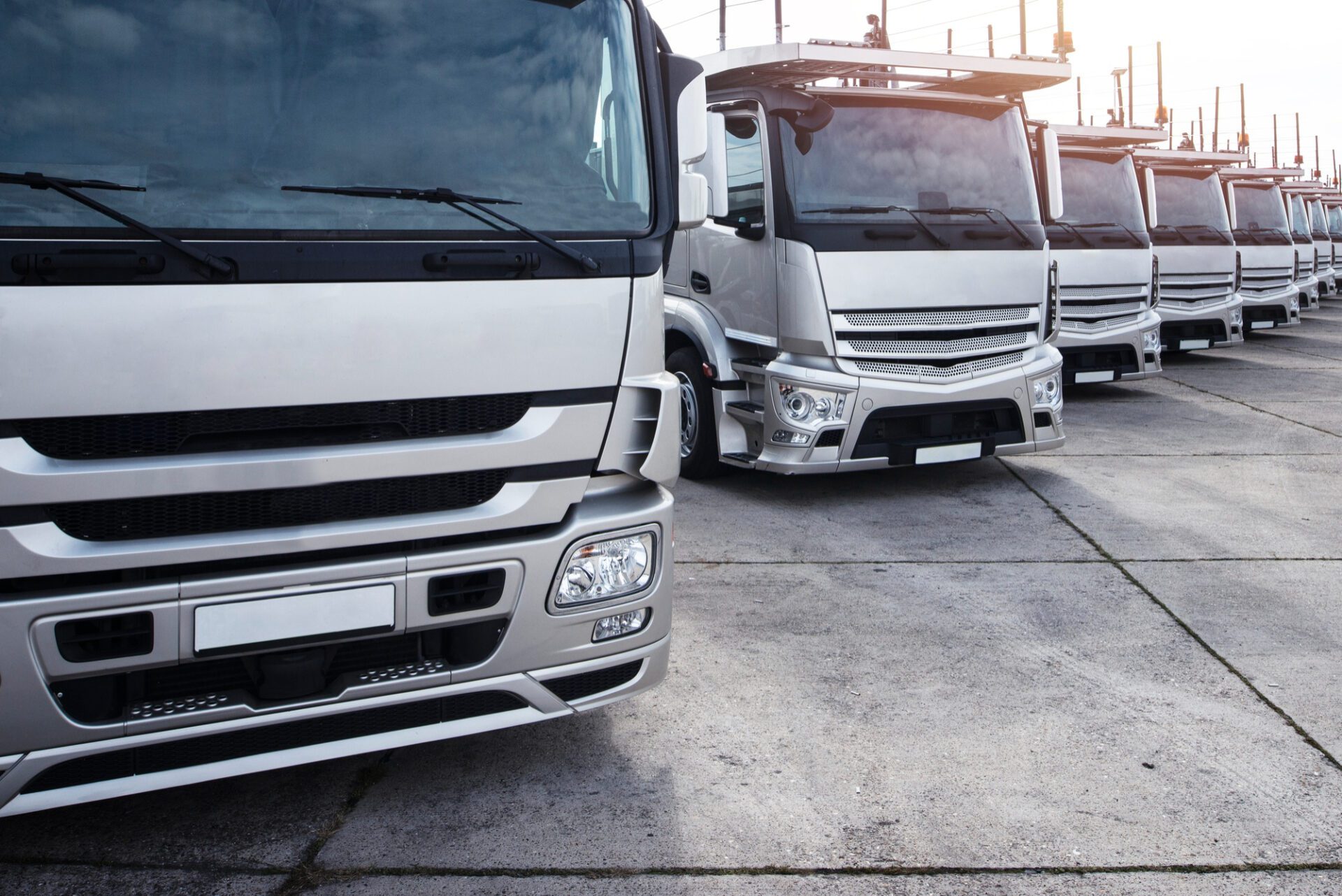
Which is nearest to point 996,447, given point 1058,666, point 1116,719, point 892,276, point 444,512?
point 892,276

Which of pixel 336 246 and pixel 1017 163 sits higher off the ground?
pixel 1017 163

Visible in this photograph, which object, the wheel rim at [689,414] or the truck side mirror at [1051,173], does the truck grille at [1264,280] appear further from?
the wheel rim at [689,414]

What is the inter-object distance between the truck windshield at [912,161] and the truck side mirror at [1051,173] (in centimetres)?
51

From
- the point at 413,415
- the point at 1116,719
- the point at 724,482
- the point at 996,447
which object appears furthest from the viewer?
the point at 724,482

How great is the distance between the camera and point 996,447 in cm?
735

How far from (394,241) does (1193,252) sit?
40.8ft

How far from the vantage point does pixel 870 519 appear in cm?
696

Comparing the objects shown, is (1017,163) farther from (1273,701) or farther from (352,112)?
(352,112)

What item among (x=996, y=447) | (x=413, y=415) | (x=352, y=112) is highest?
(x=352, y=112)

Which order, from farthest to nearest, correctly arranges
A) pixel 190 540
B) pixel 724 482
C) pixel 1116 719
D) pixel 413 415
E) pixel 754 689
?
pixel 724 482 < pixel 754 689 < pixel 1116 719 < pixel 413 415 < pixel 190 540

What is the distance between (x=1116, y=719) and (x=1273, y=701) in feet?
1.99

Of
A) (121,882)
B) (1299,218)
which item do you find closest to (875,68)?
(121,882)

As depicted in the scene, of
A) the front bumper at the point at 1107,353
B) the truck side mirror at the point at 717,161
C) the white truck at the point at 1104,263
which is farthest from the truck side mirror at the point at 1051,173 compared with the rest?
the front bumper at the point at 1107,353

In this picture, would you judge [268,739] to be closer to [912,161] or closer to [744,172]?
A: [744,172]
